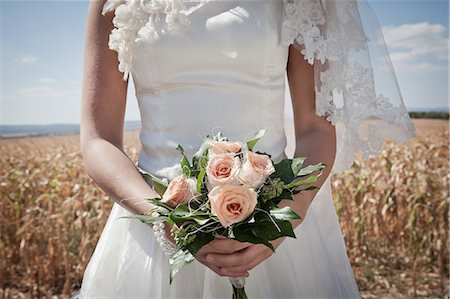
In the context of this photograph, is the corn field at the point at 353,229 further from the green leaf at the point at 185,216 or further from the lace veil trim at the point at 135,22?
the green leaf at the point at 185,216

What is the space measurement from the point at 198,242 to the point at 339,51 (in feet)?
2.59

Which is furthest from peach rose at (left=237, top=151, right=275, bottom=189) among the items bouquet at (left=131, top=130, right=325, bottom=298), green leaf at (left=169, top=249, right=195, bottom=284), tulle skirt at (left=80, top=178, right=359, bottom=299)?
tulle skirt at (left=80, top=178, right=359, bottom=299)

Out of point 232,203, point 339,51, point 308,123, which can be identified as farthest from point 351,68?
point 232,203

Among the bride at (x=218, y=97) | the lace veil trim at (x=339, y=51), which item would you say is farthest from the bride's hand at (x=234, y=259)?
the lace veil trim at (x=339, y=51)

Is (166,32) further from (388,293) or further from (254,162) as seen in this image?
(388,293)

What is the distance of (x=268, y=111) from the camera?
151 centimetres

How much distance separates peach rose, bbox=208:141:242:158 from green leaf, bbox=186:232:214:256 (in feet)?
0.63

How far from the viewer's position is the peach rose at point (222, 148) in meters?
1.15

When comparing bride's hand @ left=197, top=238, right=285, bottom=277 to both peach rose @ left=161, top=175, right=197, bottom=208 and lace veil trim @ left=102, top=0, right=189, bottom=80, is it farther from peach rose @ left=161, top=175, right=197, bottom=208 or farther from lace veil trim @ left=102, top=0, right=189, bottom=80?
lace veil trim @ left=102, top=0, right=189, bottom=80

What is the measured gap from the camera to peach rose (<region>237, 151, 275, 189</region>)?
1.08m

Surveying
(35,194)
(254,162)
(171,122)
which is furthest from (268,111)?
(35,194)

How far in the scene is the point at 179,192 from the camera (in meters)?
A: 1.11

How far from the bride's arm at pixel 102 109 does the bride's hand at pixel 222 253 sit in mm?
340

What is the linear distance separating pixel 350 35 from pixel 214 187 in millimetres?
761
